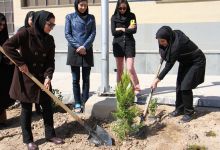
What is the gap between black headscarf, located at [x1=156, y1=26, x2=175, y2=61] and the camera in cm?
495

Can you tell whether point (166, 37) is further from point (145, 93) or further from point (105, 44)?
point (145, 93)

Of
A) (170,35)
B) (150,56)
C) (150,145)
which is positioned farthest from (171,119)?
(150,56)

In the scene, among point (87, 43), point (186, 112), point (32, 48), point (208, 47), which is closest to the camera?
point (32, 48)

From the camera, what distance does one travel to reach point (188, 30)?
8953 mm

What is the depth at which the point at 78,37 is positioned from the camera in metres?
6.06

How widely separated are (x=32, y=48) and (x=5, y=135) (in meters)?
1.48

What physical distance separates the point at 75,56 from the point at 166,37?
1.64 metres

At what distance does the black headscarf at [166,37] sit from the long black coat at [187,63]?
1.2 inches

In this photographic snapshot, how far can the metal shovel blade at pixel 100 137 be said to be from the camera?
5.01 metres

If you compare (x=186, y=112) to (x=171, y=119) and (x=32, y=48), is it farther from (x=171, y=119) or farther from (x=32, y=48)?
(x=32, y=48)

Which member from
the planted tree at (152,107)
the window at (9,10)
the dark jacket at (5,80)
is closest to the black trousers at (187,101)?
the planted tree at (152,107)

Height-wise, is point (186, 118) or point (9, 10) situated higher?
point (9, 10)

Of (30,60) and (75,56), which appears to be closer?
(30,60)

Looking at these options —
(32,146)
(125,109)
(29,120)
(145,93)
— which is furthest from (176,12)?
(32,146)
